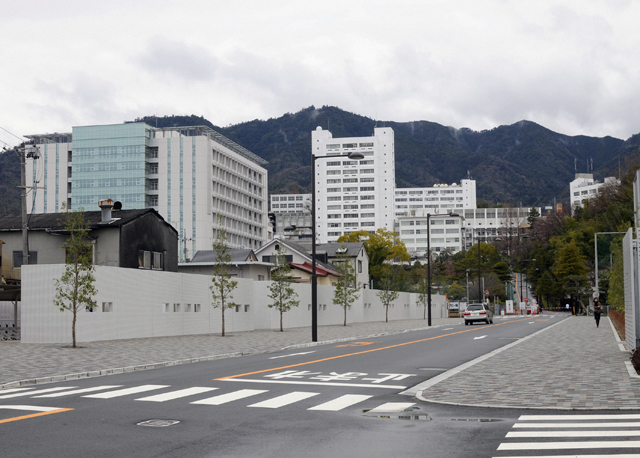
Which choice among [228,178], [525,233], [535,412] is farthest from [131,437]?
[525,233]

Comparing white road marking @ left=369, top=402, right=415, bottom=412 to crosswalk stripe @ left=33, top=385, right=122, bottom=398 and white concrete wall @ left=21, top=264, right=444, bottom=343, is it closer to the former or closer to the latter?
crosswalk stripe @ left=33, top=385, right=122, bottom=398

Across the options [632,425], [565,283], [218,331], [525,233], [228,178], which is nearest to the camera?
[632,425]

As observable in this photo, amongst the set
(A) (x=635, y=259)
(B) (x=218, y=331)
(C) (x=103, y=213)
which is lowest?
(B) (x=218, y=331)

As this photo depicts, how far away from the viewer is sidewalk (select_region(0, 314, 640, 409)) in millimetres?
11422

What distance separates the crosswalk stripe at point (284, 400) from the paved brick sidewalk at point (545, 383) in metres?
2.07

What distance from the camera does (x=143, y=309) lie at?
1234 inches

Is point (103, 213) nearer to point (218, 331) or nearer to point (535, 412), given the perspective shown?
point (218, 331)

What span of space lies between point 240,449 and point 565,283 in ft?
322

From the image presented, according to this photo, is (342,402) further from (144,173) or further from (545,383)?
(144,173)

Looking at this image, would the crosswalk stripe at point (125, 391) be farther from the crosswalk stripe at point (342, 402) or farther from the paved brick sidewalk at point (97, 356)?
the crosswalk stripe at point (342, 402)

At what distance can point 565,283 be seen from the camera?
9888 cm

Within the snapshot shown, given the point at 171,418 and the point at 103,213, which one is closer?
the point at 171,418

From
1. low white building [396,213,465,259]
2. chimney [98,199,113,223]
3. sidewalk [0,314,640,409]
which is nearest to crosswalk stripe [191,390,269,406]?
sidewalk [0,314,640,409]

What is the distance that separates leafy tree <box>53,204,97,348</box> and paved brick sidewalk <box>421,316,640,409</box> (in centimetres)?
1420
